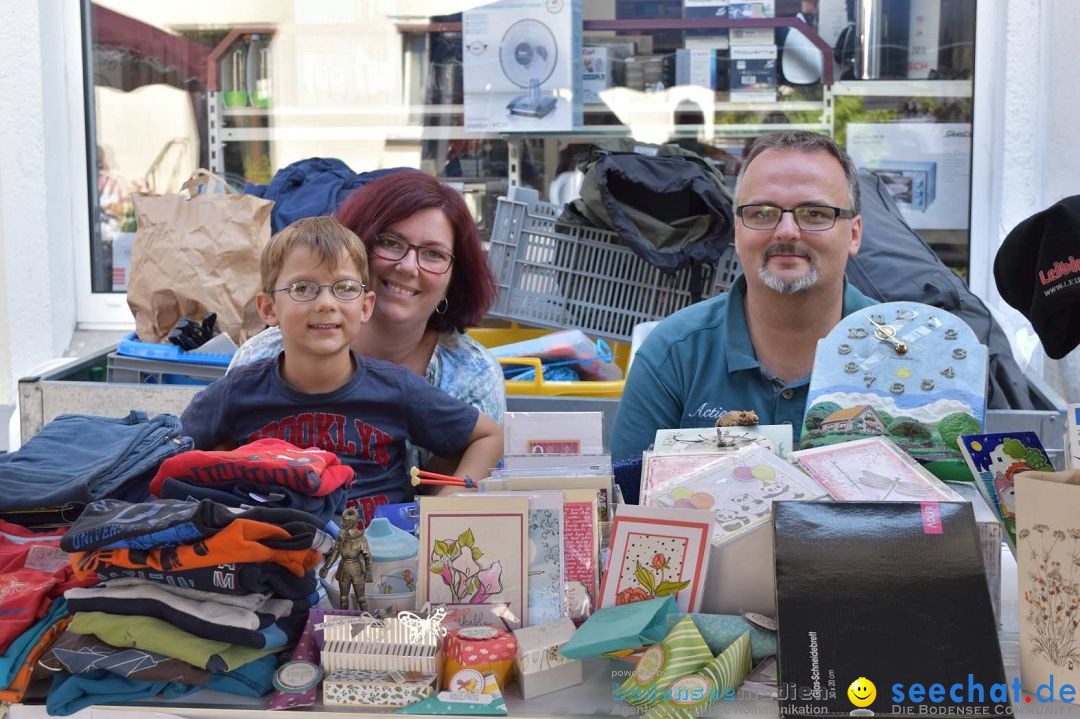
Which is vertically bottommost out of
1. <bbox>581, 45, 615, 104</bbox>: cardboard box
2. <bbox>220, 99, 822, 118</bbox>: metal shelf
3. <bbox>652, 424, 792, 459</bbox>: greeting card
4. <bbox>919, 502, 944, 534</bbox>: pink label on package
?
<bbox>919, 502, 944, 534</bbox>: pink label on package

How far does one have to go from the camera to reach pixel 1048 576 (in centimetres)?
147

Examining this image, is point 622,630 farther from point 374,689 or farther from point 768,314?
point 768,314

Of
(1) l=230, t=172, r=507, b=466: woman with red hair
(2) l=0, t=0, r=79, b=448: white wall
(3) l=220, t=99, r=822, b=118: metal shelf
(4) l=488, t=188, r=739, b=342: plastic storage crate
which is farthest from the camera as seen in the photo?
(3) l=220, t=99, r=822, b=118: metal shelf

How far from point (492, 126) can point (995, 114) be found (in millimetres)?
2001

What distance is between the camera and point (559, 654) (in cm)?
153

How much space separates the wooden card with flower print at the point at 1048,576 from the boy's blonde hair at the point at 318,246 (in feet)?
4.42

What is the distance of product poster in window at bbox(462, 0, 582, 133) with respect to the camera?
4707 millimetres

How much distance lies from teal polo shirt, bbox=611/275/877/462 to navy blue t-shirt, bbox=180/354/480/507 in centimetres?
39

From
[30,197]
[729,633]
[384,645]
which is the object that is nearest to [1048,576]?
[729,633]

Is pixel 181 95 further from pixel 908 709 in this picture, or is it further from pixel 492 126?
pixel 908 709

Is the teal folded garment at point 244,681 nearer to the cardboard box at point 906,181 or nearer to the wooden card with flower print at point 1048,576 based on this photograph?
the wooden card with flower print at point 1048,576

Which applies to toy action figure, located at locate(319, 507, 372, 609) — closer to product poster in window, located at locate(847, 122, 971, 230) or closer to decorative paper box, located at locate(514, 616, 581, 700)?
decorative paper box, located at locate(514, 616, 581, 700)

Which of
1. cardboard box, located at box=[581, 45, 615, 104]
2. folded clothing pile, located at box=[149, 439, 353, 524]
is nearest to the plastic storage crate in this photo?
cardboard box, located at box=[581, 45, 615, 104]

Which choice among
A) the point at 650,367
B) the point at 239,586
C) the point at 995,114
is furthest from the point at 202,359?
the point at 995,114
